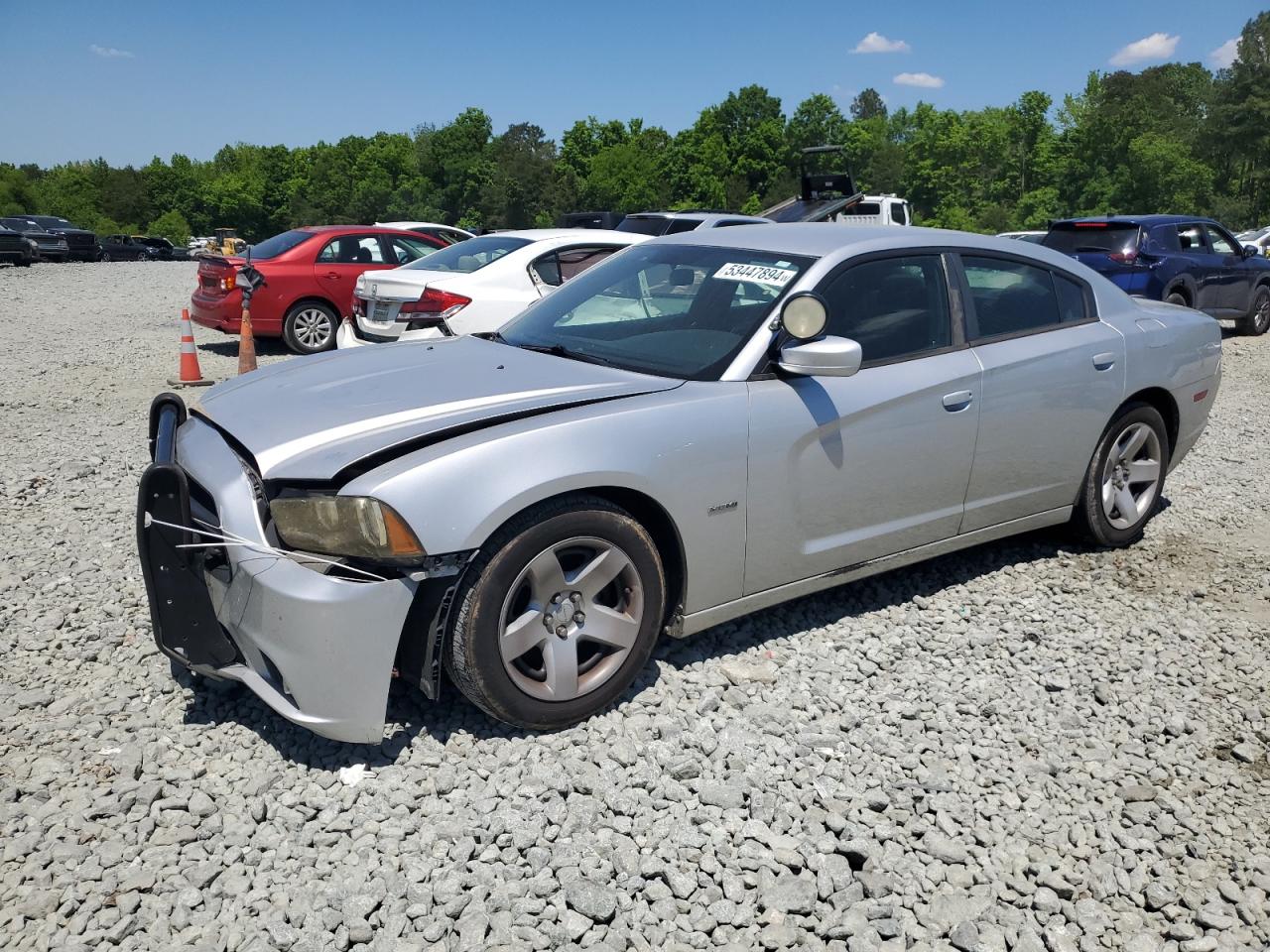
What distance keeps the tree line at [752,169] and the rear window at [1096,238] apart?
54273 mm

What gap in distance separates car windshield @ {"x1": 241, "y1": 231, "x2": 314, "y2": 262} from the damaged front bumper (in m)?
9.57

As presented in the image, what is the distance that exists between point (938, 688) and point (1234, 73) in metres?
82.0

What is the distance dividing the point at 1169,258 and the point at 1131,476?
30.5 feet

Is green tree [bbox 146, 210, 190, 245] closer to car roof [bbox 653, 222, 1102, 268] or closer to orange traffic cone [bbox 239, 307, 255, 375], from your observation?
orange traffic cone [bbox 239, 307, 255, 375]

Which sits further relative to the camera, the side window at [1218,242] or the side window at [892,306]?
the side window at [1218,242]

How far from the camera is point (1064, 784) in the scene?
11.0ft

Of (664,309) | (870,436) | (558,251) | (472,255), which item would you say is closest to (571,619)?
(870,436)

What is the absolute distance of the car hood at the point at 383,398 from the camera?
3.26 metres

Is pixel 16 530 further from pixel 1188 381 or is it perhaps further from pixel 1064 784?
pixel 1188 381

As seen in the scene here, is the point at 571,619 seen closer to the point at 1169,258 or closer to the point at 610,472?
the point at 610,472

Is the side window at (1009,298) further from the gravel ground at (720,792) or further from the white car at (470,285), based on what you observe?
the white car at (470,285)

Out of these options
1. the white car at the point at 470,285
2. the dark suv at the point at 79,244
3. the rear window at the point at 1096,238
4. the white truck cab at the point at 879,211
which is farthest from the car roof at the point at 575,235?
the dark suv at the point at 79,244

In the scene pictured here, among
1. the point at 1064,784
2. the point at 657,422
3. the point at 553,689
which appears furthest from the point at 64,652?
the point at 1064,784

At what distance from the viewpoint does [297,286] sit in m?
12.2
